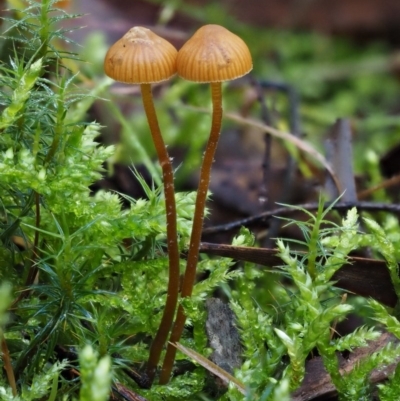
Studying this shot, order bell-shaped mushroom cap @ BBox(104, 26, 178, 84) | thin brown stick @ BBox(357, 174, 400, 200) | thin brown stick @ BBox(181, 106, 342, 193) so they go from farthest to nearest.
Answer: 1. thin brown stick @ BBox(357, 174, 400, 200)
2. thin brown stick @ BBox(181, 106, 342, 193)
3. bell-shaped mushroom cap @ BBox(104, 26, 178, 84)

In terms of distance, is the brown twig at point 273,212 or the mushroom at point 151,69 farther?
the brown twig at point 273,212

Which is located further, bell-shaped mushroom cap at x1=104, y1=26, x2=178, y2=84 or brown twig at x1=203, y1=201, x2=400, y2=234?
brown twig at x1=203, y1=201, x2=400, y2=234

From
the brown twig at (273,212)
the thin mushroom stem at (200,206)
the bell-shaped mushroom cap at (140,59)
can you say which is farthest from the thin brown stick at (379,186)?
the bell-shaped mushroom cap at (140,59)

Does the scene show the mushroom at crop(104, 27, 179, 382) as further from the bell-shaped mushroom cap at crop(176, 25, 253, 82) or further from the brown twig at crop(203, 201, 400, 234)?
the brown twig at crop(203, 201, 400, 234)

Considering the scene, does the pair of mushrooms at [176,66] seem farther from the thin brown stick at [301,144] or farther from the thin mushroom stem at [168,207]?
the thin brown stick at [301,144]

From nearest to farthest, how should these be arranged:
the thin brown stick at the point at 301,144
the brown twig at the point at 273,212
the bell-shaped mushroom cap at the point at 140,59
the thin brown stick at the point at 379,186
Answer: the bell-shaped mushroom cap at the point at 140,59 < the brown twig at the point at 273,212 < the thin brown stick at the point at 301,144 < the thin brown stick at the point at 379,186

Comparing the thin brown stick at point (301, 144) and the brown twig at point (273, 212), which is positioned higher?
the thin brown stick at point (301, 144)

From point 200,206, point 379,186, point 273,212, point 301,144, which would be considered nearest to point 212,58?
point 200,206

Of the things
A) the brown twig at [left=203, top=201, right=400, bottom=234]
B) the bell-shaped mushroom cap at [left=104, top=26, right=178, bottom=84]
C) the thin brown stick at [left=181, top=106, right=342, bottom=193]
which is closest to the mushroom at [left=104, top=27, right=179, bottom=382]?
the bell-shaped mushroom cap at [left=104, top=26, right=178, bottom=84]

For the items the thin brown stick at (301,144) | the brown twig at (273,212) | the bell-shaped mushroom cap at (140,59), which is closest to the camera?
the bell-shaped mushroom cap at (140,59)
